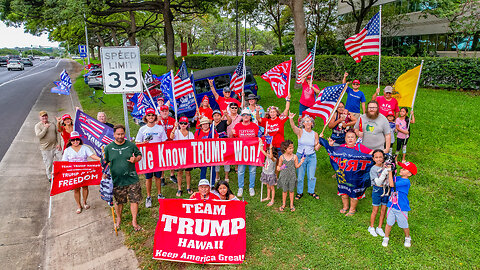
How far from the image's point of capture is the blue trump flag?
19.5 ft

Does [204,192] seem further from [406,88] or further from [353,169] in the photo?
[406,88]

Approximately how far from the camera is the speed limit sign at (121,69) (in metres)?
6.18

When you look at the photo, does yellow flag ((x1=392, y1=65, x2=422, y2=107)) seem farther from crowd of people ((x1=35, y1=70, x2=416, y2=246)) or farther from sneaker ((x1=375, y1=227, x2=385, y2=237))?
sneaker ((x1=375, y1=227, x2=385, y2=237))

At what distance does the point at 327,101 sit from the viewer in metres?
7.04

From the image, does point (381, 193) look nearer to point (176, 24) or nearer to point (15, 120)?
point (15, 120)

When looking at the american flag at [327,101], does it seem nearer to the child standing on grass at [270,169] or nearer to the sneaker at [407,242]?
the child standing on grass at [270,169]

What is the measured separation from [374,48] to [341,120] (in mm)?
2767

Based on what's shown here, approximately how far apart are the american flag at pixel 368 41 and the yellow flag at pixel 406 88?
1.01 meters

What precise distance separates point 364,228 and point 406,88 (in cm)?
401

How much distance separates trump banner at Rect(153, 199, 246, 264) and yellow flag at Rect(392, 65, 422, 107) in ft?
17.3

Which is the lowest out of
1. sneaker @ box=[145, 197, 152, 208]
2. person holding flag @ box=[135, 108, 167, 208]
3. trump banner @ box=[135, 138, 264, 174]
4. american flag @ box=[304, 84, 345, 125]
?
sneaker @ box=[145, 197, 152, 208]

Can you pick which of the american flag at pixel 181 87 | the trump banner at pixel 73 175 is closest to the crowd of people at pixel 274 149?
the trump banner at pixel 73 175

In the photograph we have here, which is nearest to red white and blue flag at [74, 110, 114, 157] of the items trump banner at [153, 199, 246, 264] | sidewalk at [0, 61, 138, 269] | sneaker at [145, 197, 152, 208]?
sidewalk at [0, 61, 138, 269]

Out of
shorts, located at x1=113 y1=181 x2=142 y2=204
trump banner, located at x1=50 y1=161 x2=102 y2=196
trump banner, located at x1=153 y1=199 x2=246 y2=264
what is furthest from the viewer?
trump banner, located at x1=50 y1=161 x2=102 y2=196
